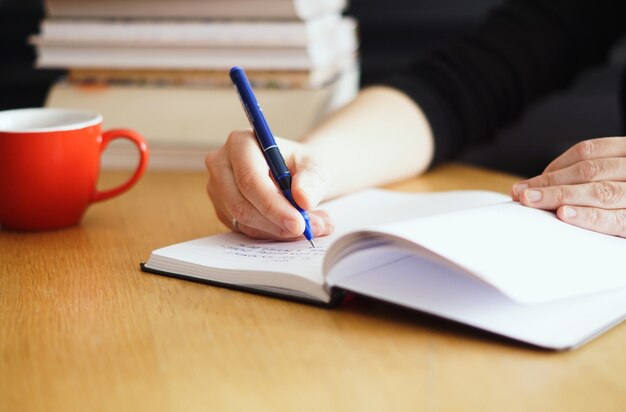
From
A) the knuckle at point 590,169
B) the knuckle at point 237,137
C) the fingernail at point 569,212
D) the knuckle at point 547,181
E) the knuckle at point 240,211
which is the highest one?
the knuckle at point 237,137

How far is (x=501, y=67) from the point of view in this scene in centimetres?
117

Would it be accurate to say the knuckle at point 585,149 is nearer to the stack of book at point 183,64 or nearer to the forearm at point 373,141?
the forearm at point 373,141

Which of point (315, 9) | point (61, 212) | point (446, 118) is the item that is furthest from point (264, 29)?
point (61, 212)

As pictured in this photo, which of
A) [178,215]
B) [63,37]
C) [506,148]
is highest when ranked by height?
[63,37]

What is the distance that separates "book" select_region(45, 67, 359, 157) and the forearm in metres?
0.10

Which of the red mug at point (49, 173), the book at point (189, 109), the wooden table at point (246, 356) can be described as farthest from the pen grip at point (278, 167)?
the book at point (189, 109)

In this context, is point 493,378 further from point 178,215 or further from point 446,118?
point 446,118

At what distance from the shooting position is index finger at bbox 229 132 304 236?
66 cm

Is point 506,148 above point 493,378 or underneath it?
underneath

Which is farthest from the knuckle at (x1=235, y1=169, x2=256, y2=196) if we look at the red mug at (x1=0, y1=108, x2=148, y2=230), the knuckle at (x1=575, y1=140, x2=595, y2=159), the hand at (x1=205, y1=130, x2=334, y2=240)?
the knuckle at (x1=575, y1=140, x2=595, y2=159)

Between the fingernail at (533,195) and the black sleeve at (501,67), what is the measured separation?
418mm

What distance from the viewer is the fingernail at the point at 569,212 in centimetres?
65

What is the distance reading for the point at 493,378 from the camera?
1.56 ft

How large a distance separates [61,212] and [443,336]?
0.47 meters
